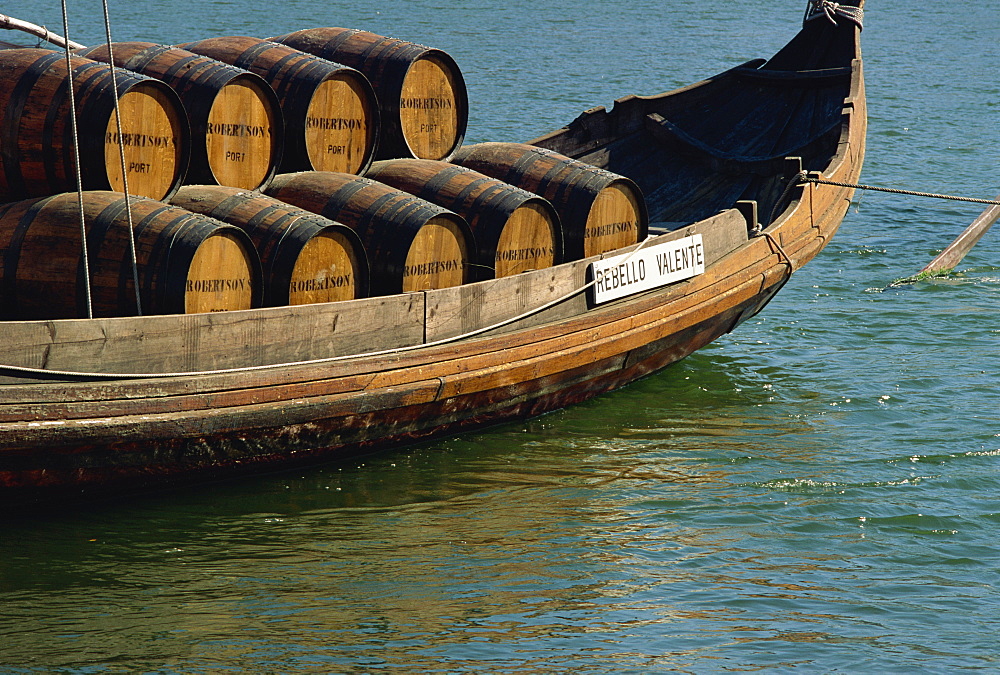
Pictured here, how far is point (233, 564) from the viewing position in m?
7.28

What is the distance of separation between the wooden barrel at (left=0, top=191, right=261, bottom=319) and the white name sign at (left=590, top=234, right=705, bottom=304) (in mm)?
3373

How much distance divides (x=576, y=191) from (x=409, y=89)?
1.59m

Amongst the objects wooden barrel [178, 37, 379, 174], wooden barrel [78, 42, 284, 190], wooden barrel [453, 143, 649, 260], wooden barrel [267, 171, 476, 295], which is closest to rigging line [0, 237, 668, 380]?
wooden barrel [453, 143, 649, 260]

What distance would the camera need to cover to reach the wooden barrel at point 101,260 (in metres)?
7.57

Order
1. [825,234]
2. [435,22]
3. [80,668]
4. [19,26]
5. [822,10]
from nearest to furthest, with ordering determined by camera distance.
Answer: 1. [80,668]
2. [825,234]
3. [19,26]
4. [822,10]
5. [435,22]

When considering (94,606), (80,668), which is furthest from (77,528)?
(80,668)

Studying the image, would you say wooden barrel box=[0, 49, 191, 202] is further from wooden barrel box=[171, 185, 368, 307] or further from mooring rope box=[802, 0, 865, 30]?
mooring rope box=[802, 0, 865, 30]

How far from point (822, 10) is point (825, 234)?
15.4 feet

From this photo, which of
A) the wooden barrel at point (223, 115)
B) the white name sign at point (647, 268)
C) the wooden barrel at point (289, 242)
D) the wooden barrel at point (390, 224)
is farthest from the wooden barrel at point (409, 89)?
the wooden barrel at point (289, 242)

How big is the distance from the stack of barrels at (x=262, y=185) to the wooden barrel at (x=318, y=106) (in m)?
0.01

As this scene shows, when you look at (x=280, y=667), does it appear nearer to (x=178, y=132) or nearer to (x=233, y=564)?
(x=233, y=564)

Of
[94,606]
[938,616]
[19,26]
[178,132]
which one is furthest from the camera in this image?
[19,26]

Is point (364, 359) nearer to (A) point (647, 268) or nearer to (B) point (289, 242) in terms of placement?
(B) point (289, 242)

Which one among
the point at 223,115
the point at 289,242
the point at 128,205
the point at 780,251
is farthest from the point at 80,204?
the point at 780,251
